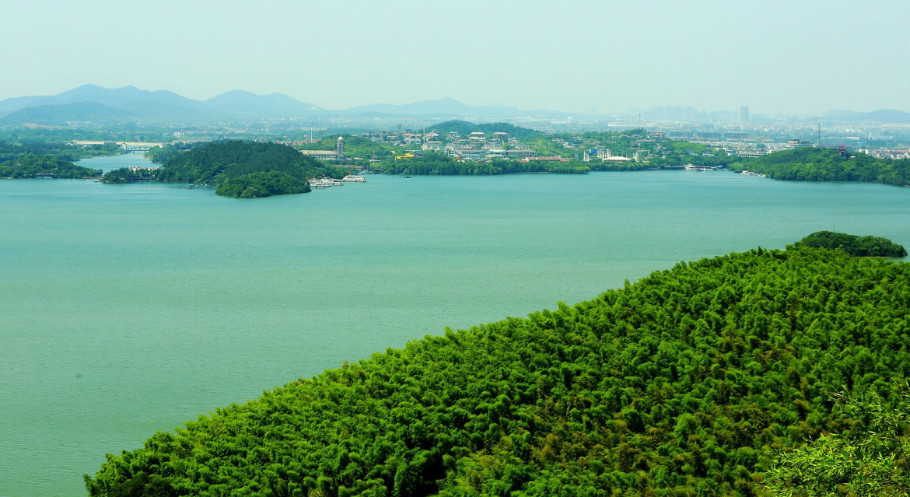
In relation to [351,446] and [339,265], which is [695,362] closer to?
[351,446]

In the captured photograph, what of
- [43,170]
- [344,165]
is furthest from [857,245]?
[43,170]

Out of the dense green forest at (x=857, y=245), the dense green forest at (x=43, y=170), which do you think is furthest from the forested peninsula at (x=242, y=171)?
the dense green forest at (x=857, y=245)

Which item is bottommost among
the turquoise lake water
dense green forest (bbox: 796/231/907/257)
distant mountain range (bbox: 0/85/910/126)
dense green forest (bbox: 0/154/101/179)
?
the turquoise lake water

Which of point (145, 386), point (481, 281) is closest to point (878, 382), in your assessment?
point (145, 386)

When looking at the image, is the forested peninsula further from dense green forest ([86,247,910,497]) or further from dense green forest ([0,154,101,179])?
dense green forest ([86,247,910,497])

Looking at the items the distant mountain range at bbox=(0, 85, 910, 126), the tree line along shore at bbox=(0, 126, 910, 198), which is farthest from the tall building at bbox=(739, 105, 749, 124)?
the tree line along shore at bbox=(0, 126, 910, 198)

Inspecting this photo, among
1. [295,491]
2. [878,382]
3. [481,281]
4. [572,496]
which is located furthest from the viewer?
[481,281]
